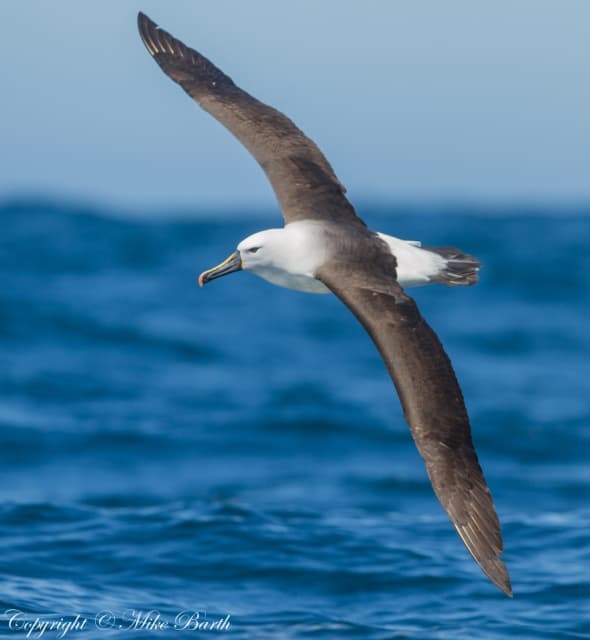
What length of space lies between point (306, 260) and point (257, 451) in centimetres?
688

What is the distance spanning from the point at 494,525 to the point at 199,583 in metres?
2.50

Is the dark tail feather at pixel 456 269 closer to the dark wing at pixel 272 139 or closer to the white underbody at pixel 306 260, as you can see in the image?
the white underbody at pixel 306 260

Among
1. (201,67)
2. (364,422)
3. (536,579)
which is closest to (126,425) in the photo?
(364,422)

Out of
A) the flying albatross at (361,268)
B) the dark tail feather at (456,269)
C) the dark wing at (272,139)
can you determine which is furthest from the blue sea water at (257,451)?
the dark wing at (272,139)

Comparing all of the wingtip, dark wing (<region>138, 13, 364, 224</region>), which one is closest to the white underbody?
dark wing (<region>138, 13, 364, 224</region>)

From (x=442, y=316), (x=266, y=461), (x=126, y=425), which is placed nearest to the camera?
(x=266, y=461)

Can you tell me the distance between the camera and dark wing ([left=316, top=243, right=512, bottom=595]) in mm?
8016

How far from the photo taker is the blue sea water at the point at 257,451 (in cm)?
928

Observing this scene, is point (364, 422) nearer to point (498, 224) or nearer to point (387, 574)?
point (387, 574)

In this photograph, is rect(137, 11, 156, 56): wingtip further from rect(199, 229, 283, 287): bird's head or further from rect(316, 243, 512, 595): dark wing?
rect(316, 243, 512, 595): dark wing

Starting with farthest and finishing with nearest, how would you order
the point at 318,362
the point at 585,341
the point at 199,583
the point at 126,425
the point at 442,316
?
the point at 442,316 → the point at 585,341 → the point at 318,362 → the point at 126,425 → the point at 199,583

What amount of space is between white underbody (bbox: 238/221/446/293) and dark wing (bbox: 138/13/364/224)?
1.33 ft

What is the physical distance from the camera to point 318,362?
20.9 meters

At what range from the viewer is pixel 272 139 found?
34.3 feet
